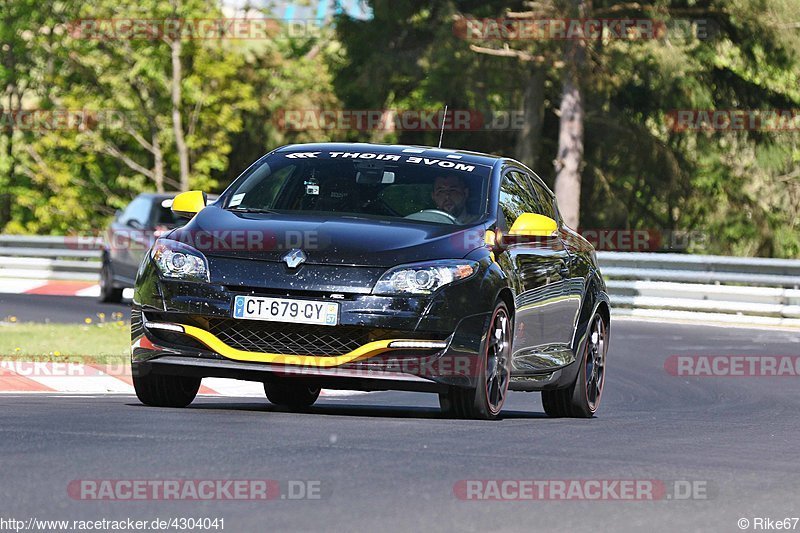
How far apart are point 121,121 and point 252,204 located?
35.2 metres

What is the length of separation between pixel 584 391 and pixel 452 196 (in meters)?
1.93

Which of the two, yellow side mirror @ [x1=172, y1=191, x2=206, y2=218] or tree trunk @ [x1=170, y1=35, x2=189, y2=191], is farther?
tree trunk @ [x1=170, y1=35, x2=189, y2=191]

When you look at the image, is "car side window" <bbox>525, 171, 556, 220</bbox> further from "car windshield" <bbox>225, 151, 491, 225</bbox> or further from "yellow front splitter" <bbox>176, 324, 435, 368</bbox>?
"yellow front splitter" <bbox>176, 324, 435, 368</bbox>

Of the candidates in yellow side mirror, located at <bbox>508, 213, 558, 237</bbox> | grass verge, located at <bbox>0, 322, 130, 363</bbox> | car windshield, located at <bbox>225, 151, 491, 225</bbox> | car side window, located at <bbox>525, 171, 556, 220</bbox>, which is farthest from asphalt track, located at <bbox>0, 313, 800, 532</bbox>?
grass verge, located at <bbox>0, 322, 130, 363</bbox>

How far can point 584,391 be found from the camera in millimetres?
11523

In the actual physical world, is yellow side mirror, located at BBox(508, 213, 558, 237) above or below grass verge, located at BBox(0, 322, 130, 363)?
above

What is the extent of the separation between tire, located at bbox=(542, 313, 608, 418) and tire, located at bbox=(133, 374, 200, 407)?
2.58 metres

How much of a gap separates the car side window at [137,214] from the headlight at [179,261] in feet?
50.3

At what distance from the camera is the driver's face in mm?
10242

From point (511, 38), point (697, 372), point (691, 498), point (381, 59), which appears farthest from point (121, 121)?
point (691, 498)

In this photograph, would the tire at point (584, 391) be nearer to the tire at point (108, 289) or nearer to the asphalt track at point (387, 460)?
the asphalt track at point (387, 460)

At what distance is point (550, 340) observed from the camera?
10.9m

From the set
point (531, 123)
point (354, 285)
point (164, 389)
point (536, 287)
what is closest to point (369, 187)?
point (536, 287)

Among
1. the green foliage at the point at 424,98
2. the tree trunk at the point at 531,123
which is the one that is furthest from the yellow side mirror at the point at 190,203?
the tree trunk at the point at 531,123
